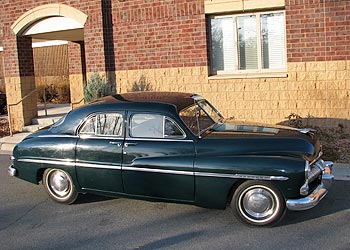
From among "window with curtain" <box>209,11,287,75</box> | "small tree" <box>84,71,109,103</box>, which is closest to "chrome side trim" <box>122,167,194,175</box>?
"window with curtain" <box>209,11,287,75</box>

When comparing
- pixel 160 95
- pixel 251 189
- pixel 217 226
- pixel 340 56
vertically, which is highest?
pixel 340 56

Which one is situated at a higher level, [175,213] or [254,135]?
[254,135]

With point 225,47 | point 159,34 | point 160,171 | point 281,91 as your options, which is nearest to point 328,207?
point 160,171

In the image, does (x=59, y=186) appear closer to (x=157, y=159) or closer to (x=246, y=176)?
(x=157, y=159)

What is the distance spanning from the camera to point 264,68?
10352mm

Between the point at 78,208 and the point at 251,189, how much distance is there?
247cm

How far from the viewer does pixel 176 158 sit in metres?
5.21

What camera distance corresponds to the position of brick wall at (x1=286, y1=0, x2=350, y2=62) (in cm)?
936

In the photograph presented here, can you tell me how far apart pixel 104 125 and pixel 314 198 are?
2.84 metres

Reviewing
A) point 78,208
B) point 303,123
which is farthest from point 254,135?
point 303,123

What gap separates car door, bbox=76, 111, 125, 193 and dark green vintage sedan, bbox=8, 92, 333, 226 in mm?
14

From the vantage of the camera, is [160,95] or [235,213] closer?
[235,213]

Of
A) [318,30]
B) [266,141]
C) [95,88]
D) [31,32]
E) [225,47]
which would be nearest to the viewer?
[266,141]

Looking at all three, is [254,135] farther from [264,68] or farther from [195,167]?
[264,68]
